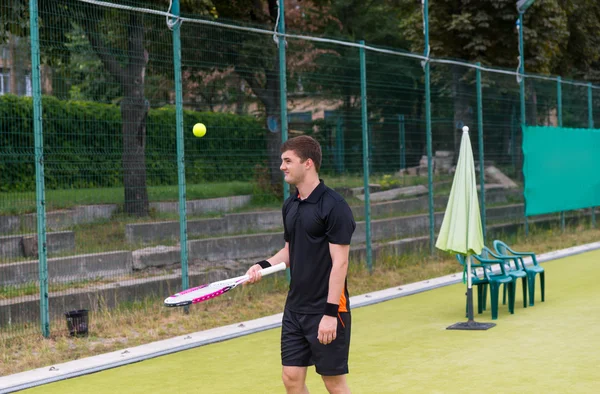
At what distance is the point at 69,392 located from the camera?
673 cm

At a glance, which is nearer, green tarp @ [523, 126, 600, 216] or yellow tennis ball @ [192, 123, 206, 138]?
yellow tennis ball @ [192, 123, 206, 138]

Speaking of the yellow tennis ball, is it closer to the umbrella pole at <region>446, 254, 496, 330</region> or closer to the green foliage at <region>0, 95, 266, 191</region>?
the green foliage at <region>0, 95, 266, 191</region>

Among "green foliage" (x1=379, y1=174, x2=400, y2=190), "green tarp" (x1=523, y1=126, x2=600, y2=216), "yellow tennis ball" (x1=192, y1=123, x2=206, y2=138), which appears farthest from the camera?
"green tarp" (x1=523, y1=126, x2=600, y2=216)

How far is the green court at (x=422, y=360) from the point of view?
6.57 metres

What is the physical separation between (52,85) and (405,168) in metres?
6.68

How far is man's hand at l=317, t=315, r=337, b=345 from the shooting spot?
470 centimetres

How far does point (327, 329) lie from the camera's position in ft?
15.4

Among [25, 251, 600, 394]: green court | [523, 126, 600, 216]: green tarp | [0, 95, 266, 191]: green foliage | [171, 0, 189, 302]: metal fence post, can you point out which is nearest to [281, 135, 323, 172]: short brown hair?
[25, 251, 600, 394]: green court

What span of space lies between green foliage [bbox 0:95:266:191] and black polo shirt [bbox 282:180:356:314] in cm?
424

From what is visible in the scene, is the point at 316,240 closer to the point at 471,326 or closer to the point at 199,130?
the point at 471,326

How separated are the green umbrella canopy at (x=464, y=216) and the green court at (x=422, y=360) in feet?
2.74

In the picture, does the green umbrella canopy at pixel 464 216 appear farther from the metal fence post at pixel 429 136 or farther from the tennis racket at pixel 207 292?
the metal fence post at pixel 429 136

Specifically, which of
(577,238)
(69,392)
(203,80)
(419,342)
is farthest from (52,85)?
(577,238)

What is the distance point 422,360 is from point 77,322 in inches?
130
